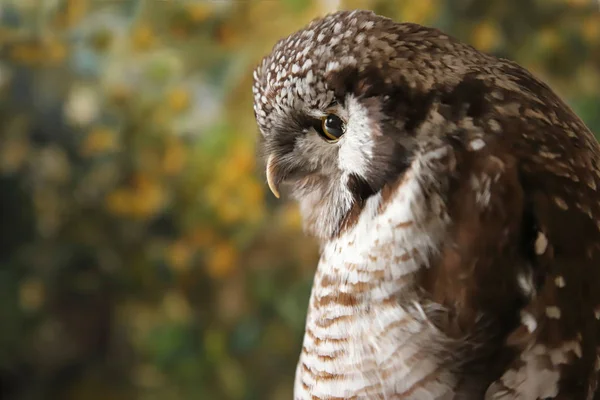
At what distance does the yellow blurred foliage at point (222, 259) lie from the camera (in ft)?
4.80

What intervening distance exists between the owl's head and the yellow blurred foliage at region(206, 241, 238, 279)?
2.80 feet

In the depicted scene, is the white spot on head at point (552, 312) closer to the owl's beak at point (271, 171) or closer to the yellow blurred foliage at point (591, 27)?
the owl's beak at point (271, 171)

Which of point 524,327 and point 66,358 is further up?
point 524,327

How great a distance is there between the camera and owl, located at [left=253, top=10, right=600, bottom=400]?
1.57ft

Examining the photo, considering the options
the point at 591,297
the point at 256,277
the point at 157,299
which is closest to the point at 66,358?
the point at 157,299

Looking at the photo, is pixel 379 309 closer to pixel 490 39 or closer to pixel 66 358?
pixel 490 39

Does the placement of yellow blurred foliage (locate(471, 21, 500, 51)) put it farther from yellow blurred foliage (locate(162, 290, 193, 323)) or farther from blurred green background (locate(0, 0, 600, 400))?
yellow blurred foliage (locate(162, 290, 193, 323))

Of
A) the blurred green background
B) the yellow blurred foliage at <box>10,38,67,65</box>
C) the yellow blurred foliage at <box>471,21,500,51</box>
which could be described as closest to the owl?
the yellow blurred foliage at <box>471,21,500,51</box>

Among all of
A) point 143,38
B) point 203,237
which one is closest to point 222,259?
point 203,237

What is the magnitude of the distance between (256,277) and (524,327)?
3.38 ft

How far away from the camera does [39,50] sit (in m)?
1.44

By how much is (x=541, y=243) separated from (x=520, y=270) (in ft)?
0.09

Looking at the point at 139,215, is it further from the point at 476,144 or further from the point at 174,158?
the point at 476,144

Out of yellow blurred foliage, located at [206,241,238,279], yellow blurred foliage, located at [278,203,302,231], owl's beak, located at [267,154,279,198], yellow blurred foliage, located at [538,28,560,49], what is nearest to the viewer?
owl's beak, located at [267,154,279,198]
